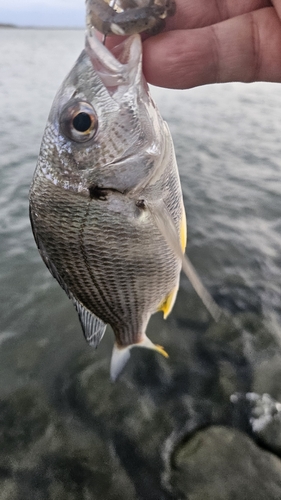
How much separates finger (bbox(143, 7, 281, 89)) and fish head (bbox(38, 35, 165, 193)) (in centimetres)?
23

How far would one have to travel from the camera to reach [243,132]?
1119cm

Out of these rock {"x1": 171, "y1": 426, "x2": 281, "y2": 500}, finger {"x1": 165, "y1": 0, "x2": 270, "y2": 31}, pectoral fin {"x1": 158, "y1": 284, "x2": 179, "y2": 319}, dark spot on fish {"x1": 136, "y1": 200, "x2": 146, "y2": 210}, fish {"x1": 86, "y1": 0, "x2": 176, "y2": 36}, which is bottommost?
rock {"x1": 171, "y1": 426, "x2": 281, "y2": 500}

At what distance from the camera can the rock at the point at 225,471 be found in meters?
2.69

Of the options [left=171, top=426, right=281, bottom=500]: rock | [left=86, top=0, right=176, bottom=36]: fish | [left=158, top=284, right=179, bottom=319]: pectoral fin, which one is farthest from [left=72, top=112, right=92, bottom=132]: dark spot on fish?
[left=171, top=426, right=281, bottom=500]: rock

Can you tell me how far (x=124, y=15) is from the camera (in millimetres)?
1220

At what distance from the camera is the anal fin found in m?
1.87

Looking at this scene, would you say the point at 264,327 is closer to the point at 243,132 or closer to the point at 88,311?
the point at 88,311

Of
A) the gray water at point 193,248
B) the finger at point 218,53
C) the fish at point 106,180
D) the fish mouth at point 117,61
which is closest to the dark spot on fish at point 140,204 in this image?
the fish at point 106,180

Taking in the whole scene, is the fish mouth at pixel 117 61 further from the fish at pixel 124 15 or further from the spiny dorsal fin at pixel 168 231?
the spiny dorsal fin at pixel 168 231

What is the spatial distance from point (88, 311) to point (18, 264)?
12.4ft

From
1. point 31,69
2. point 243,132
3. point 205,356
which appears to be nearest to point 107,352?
point 205,356

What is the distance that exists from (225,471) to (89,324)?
190 centimetres

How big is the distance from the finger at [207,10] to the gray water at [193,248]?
3.15m

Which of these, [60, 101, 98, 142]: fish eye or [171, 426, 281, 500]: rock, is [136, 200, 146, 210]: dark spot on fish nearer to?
[60, 101, 98, 142]: fish eye
